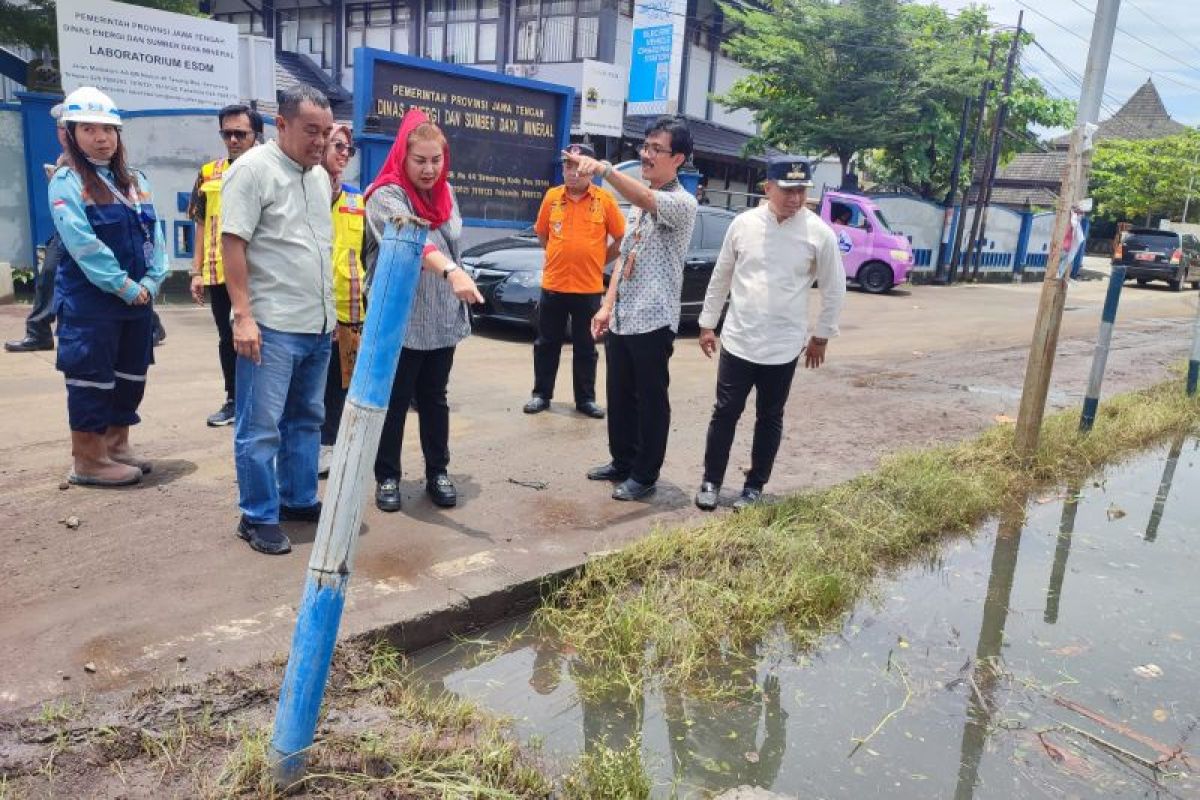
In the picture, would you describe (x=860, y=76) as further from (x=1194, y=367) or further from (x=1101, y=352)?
(x=1101, y=352)

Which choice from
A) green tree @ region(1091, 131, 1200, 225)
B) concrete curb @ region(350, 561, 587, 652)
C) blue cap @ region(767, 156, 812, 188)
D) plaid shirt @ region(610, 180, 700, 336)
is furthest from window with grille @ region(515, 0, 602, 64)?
green tree @ region(1091, 131, 1200, 225)

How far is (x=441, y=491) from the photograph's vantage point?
4.35m

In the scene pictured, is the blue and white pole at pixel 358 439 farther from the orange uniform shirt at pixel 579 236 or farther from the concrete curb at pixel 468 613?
the orange uniform shirt at pixel 579 236

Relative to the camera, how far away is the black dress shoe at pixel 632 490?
4695mm

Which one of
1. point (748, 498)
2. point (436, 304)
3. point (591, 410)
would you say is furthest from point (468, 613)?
point (591, 410)

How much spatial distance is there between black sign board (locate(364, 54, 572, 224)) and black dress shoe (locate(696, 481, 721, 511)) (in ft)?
24.3

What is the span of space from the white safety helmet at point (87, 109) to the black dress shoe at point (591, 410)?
3.38m

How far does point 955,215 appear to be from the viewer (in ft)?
79.6

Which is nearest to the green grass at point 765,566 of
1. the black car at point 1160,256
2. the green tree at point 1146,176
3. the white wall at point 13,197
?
the white wall at point 13,197

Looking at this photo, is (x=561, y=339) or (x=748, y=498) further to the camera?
(x=561, y=339)

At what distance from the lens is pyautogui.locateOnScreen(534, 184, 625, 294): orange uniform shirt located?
6184mm

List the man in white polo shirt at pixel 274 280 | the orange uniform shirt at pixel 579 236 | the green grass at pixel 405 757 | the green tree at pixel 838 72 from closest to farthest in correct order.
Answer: the green grass at pixel 405 757, the man in white polo shirt at pixel 274 280, the orange uniform shirt at pixel 579 236, the green tree at pixel 838 72

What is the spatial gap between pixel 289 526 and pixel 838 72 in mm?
22093

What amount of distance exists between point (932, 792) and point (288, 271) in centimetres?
287
